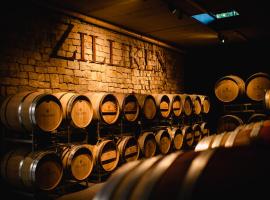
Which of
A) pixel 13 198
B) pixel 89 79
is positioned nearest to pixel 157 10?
pixel 89 79

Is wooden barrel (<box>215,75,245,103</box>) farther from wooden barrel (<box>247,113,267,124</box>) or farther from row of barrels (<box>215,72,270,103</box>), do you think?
wooden barrel (<box>247,113,267,124</box>)

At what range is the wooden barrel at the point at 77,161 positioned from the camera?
467 cm

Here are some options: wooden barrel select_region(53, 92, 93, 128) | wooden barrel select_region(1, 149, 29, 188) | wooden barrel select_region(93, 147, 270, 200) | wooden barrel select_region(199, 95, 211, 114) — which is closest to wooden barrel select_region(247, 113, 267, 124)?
wooden barrel select_region(199, 95, 211, 114)

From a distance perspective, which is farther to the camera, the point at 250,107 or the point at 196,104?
the point at 250,107

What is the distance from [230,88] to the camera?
9414 millimetres

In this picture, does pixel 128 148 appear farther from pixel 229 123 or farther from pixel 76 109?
pixel 229 123

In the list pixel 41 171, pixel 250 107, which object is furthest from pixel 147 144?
pixel 250 107

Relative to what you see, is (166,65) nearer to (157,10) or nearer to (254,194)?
(157,10)

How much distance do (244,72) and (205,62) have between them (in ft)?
5.15

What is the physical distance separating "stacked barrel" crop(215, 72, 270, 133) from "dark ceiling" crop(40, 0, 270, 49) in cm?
146

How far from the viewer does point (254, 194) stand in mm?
1292

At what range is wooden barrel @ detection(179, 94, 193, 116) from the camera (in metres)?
8.15

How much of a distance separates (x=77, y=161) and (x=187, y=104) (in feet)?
14.7

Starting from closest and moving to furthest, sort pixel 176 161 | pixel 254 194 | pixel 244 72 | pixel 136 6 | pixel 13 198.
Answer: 1. pixel 254 194
2. pixel 176 161
3. pixel 13 198
4. pixel 136 6
5. pixel 244 72
